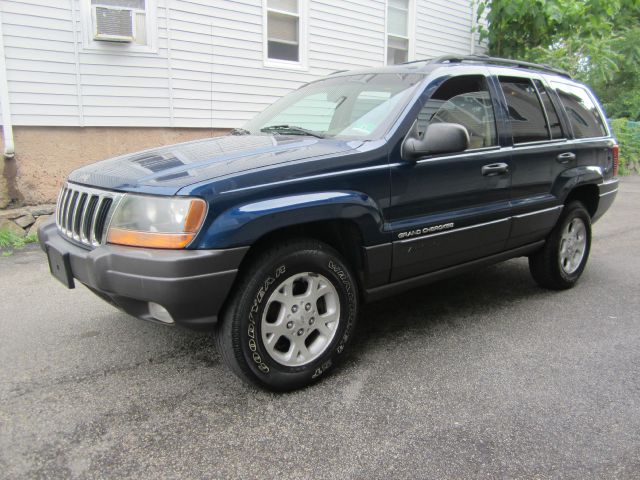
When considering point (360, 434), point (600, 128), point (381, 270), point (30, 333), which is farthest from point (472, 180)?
point (30, 333)

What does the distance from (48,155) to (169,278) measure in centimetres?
573

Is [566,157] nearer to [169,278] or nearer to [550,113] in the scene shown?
[550,113]

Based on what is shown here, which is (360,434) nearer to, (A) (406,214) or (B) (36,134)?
(A) (406,214)

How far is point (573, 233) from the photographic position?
14.7 feet

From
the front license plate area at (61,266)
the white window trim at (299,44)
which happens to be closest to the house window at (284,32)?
the white window trim at (299,44)

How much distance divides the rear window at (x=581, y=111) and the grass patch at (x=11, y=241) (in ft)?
19.7

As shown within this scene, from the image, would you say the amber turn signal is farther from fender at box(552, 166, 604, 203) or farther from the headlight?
fender at box(552, 166, 604, 203)

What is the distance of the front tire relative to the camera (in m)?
2.51

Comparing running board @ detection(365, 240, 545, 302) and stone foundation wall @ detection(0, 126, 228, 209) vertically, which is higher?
stone foundation wall @ detection(0, 126, 228, 209)

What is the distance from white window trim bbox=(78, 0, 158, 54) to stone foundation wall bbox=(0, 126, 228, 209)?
109cm

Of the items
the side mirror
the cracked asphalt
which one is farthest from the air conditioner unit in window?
the side mirror

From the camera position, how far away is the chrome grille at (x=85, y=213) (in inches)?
100

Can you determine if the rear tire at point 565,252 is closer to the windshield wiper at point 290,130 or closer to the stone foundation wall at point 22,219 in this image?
the windshield wiper at point 290,130

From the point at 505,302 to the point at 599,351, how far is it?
989mm
